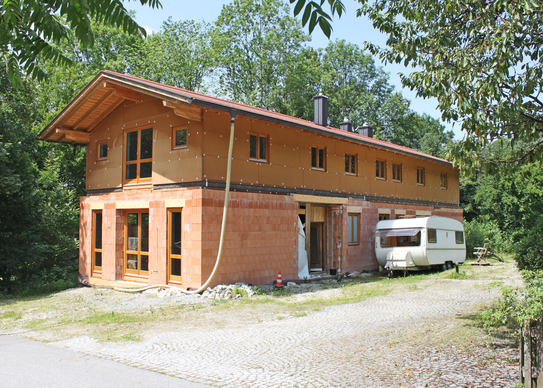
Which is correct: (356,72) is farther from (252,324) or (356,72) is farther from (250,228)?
(252,324)

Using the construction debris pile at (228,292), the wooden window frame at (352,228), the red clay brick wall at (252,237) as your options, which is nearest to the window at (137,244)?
the red clay brick wall at (252,237)

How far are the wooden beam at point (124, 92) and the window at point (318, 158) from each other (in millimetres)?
7014

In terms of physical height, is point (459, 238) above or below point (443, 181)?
below

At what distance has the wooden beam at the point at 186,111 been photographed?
44.3ft

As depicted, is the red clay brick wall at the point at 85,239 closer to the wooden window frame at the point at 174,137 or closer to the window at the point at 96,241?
the window at the point at 96,241

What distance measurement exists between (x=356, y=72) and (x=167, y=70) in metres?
20.2

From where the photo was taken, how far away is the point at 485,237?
29328 millimetres

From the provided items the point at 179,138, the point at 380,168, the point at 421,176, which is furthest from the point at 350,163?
the point at 179,138

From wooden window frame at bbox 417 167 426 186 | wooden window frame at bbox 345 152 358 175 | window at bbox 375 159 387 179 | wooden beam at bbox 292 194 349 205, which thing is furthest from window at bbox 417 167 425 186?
wooden beam at bbox 292 194 349 205

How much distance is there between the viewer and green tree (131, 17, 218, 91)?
36.6m

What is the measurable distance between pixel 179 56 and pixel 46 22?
36035mm

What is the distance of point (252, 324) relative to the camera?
984 centimetres

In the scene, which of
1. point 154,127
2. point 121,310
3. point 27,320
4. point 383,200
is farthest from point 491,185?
point 27,320

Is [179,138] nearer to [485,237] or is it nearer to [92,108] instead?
[92,108]
